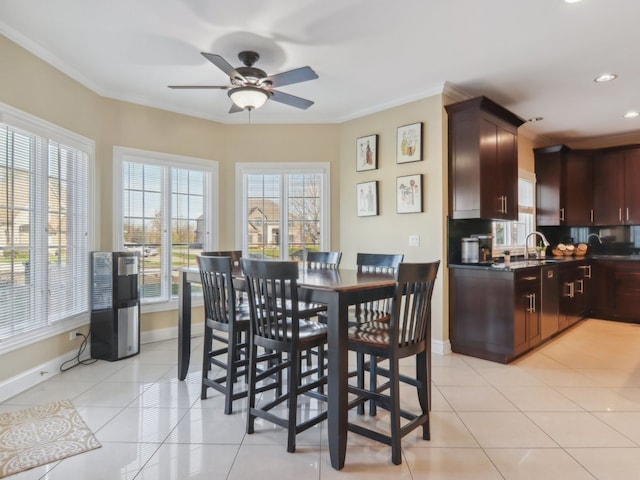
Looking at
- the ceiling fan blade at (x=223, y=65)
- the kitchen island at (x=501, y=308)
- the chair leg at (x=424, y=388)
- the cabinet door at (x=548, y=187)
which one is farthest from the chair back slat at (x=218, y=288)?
the cabinet door at (x=548, y=187)

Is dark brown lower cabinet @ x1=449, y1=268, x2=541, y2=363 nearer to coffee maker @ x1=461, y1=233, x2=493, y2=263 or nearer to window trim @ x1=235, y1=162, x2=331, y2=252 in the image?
coffee maker @ x1=461, y1=233, x2=493, y2=263

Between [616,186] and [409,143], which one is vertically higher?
[409,143]

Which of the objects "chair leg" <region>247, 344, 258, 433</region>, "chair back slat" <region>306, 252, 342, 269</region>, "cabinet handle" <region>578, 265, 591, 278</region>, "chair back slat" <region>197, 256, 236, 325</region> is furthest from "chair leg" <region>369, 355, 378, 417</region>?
"cabinet handle" <region>578, 265, 591, 278</region>

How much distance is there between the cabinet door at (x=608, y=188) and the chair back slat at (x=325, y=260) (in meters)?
4.75

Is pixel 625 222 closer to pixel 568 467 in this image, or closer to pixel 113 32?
pixel 568 467

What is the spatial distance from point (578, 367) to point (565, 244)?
3303 millimetres

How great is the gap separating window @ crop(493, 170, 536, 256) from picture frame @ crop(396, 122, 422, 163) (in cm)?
182

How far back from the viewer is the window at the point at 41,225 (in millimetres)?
2859

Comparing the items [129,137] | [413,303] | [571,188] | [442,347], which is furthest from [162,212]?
[571,188]

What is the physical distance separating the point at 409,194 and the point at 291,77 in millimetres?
1906

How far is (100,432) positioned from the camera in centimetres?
229

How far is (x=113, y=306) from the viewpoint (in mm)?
3637

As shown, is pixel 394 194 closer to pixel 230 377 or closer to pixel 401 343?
pixel 401 343

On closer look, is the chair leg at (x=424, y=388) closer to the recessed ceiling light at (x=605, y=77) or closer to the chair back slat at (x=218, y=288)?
the chair back slat at (x=218, y=288)
